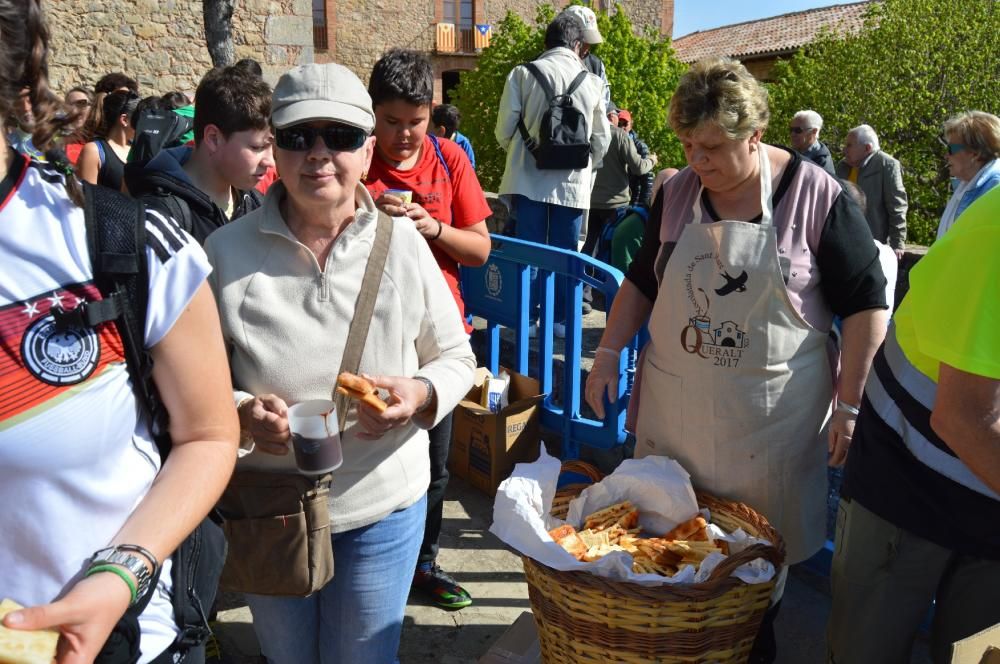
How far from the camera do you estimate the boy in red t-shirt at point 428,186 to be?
287 centimetres

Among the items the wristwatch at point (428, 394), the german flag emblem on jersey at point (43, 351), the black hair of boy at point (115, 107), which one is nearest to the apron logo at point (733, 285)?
the wristwatch at point (428, 394)

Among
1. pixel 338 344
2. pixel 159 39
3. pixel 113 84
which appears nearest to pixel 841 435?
pixel 338 344

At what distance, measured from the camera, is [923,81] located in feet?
46.6

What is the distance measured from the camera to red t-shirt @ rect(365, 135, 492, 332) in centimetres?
308

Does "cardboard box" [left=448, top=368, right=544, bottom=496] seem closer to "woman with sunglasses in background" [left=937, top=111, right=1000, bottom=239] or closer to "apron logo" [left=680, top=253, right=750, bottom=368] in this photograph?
"apron logo" [left=680, top=253, right=750, bottom=368]

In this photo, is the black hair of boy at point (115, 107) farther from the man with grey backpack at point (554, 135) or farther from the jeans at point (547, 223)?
the jeans at point (547, 223)

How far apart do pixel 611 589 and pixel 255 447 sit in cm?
89

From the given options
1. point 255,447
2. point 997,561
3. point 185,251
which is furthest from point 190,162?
point 997,561

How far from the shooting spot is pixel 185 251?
1300mm

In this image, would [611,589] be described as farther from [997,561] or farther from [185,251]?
[185,251]

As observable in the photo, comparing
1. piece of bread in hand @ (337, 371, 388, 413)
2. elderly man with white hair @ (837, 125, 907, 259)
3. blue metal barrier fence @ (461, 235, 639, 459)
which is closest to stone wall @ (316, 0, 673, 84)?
elderly man with white hair @ (837, 125, 907, 259)

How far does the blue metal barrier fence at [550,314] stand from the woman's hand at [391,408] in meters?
2.03

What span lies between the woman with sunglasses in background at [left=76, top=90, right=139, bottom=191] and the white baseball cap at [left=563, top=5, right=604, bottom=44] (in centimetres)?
286

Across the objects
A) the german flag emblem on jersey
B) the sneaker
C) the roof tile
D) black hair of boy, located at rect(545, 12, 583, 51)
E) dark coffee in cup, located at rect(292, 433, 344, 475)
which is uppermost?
the roof tile
